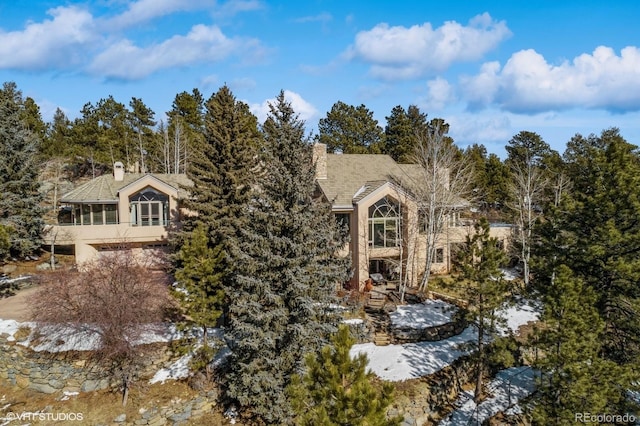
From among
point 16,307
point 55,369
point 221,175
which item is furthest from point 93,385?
point 221,175

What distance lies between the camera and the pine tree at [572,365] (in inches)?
447

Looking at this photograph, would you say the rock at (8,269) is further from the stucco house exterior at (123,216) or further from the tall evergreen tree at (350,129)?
the tall evergreen tree at (350,129)

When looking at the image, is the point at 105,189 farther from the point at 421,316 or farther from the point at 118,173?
the point at 421,316

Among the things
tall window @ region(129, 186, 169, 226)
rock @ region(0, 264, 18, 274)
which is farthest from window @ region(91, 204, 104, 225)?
rock @ region(0, 264, 18, 274)

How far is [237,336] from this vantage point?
15.3m

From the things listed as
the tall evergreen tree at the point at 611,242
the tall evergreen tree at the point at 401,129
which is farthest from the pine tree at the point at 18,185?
the tall evergreen tree at the point at 401,129

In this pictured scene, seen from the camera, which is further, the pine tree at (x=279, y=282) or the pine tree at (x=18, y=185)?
the pine tree at (x=18, y=185)

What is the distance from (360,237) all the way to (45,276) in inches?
640

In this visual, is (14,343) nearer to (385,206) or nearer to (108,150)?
(385,206)

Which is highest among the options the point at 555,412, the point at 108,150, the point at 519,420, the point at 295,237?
the point at 108,150

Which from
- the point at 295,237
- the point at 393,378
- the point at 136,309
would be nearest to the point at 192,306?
the point at 136,309

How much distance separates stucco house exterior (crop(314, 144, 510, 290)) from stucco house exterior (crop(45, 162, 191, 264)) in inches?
438

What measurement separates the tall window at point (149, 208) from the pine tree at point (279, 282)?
15665 millimetres

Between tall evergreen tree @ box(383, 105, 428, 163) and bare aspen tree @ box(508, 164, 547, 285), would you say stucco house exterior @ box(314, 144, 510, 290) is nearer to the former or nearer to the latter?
bare aspen tree @ box(508, 164, 547, 285)
